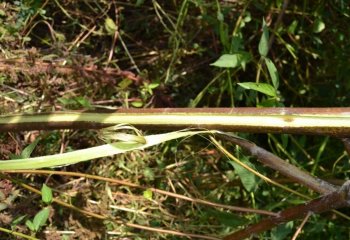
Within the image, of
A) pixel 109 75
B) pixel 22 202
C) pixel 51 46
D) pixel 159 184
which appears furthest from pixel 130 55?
pixel 22 202

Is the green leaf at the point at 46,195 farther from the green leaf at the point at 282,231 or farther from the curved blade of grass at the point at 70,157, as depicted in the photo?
the green leaf at the point at 282,231

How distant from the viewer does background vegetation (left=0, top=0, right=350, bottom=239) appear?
1.72 m

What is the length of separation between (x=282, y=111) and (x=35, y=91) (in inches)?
35.3

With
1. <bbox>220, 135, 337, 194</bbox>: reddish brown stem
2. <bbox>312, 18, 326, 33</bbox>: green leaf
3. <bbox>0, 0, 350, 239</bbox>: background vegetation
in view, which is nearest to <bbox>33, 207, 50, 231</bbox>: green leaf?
<bbox>0, 0, 350, 239</bbox>: background vegetation

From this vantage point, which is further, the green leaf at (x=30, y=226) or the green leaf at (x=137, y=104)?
the green leaf at (x=137, y=104)

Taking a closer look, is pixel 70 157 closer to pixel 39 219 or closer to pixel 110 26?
pixel 39 219

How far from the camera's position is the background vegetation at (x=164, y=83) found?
5.65 feet

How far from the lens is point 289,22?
6.36ft

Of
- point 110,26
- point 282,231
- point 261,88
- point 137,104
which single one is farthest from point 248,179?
point 110,26

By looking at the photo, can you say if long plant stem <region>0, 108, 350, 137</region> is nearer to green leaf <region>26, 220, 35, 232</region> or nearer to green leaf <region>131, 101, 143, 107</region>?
green leaf <region>26, 220, 35, 232</region>

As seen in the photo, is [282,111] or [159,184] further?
[159,184]

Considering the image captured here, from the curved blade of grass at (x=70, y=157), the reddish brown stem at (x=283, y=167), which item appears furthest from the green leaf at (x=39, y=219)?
the reddish brown stem at (x=283, y=167)

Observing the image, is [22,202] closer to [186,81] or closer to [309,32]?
[186,81]

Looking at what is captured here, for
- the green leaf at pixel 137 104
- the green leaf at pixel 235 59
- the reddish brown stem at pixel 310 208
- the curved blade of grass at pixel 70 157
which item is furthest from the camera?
the green leaf at pixel 137 104
